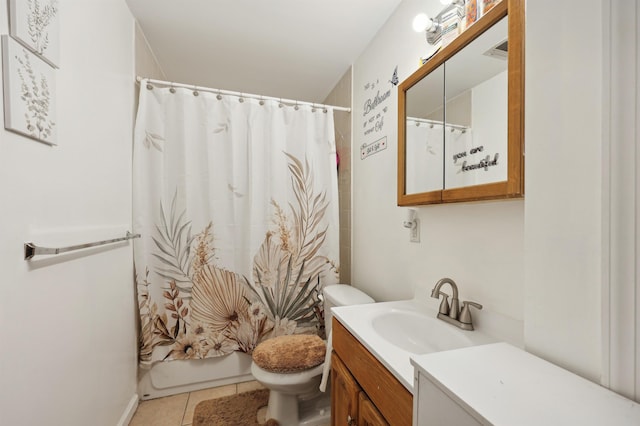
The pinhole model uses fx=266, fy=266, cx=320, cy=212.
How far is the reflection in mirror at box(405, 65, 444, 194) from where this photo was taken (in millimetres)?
1106

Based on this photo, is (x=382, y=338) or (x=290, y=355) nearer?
(x=382, y=338)

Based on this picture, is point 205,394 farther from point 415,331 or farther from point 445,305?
point 445,305

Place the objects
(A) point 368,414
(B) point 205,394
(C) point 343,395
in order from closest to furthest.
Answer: (A) point 368,414
(C) point 343,395
(B) point 205,394

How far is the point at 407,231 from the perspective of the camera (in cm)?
138

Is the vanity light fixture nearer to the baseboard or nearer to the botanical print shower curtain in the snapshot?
the botanical print shower curtain

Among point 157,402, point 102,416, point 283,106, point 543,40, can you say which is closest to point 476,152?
point 543,40

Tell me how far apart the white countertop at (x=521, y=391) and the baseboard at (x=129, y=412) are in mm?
1678

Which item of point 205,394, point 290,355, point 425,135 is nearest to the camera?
point 425,135

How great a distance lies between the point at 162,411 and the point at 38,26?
1.94m

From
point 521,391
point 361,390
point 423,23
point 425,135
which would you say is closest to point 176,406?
point 361,390

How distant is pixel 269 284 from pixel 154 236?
2.61 feet

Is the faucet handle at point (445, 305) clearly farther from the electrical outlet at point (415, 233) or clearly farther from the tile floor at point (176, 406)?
the tile floor at point (176, 406)

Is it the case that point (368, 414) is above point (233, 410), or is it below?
above

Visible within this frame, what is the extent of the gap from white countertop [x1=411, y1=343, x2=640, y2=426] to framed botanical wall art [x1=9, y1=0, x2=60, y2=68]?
1348 millimetres
